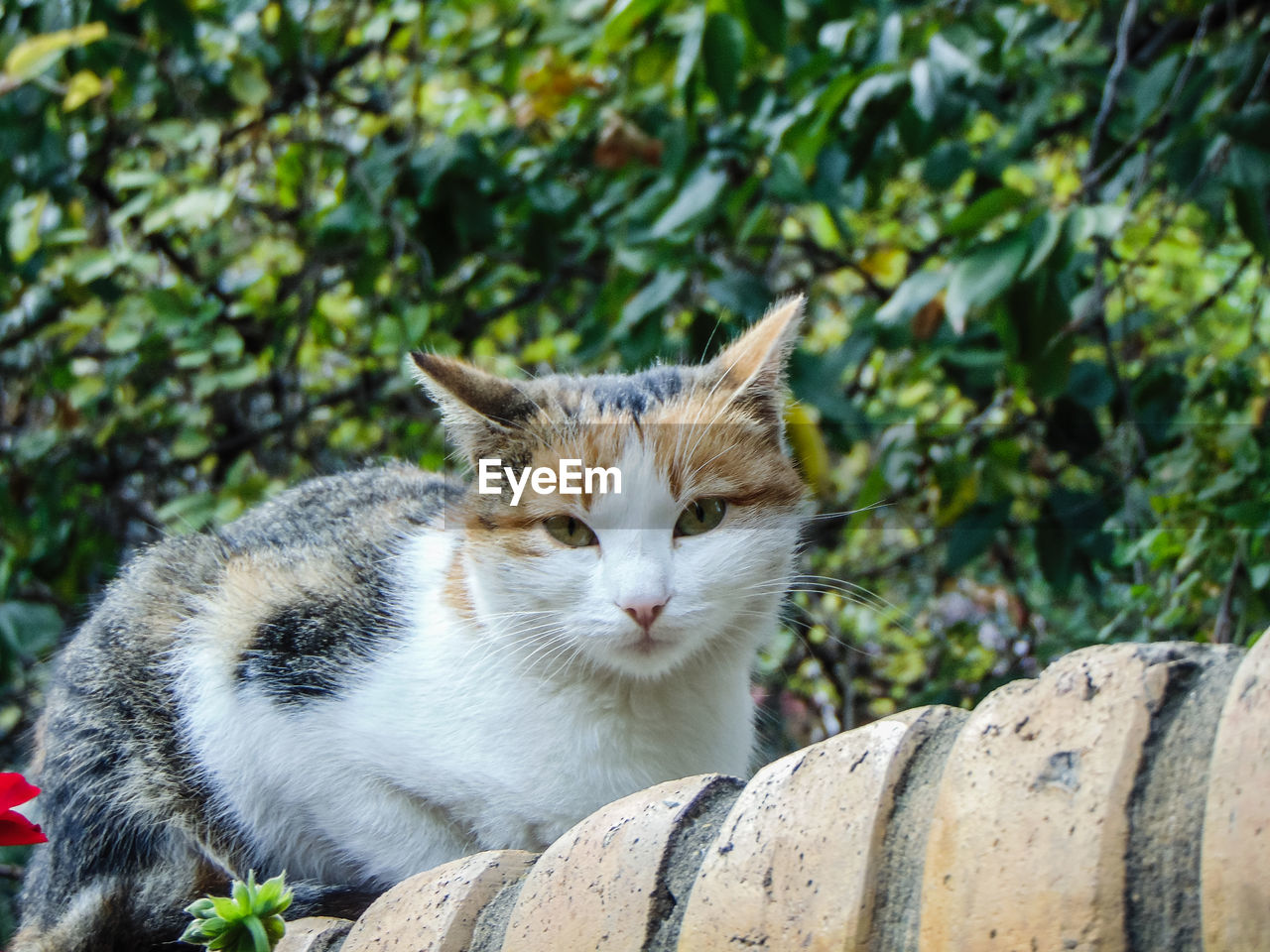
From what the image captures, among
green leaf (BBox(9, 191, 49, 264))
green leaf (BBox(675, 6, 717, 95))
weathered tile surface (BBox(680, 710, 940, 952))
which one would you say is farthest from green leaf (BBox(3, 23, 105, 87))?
weathered tile surface (BBox(680, 710, 940, 952))

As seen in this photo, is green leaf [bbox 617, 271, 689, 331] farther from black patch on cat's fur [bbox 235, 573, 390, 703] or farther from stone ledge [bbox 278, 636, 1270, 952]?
stone ledge [bbox 278, 636, 1270, 952]

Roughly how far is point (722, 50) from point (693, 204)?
309 millimetres

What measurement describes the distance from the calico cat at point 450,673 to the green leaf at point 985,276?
0.25 m

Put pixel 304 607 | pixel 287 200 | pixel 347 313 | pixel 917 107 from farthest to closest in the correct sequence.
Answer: pixel 347 313 → pixel 287 200 → pixel 917 107 → pixel 304 607

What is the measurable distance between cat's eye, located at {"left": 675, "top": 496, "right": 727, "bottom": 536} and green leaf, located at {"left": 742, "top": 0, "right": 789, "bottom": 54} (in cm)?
84

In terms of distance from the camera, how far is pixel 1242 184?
5.45 ft

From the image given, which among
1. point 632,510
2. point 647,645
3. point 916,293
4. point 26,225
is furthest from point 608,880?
point 26,225

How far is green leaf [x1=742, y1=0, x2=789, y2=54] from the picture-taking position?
169 cm

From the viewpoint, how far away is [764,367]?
4.38ft

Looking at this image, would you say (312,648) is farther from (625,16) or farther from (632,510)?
(625,16)

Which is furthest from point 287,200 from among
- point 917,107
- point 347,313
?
→ point 917,107

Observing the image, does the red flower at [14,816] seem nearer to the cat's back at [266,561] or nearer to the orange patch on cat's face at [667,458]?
the cat's back at [266,561]

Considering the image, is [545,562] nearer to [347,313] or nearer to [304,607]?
[304,607]

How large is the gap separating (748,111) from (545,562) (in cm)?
132
